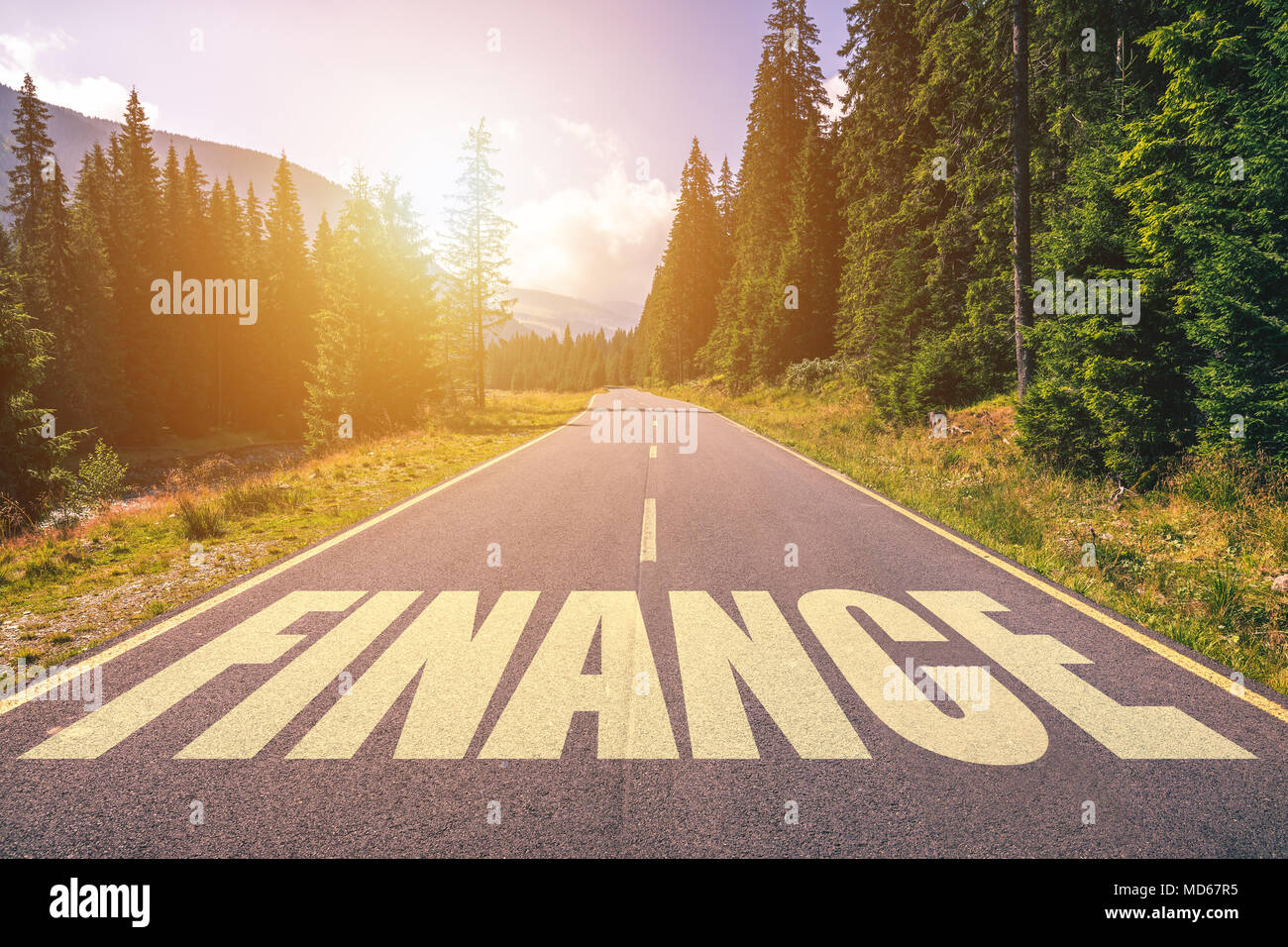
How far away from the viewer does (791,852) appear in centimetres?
240

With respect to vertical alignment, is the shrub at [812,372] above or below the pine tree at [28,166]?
below

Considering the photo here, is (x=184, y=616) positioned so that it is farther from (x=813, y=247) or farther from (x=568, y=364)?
(x=568, y=364)

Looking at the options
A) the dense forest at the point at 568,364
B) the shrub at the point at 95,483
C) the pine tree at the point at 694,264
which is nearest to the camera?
the shrub at the point at 95,483

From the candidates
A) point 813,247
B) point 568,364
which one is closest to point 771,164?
point 813,247

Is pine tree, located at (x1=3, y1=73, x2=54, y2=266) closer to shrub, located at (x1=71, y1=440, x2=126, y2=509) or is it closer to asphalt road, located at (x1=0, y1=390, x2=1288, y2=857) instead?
shrub, located at (x1=71, y1=440, x2=126, y2=509)

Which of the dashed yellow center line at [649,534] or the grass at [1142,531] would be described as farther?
the dashed yellow center line at [649,534]

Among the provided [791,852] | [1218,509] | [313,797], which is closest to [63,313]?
[313,797]

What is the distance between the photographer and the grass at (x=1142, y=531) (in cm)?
497

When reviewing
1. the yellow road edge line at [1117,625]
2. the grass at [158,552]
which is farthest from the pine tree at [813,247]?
the yellow road edge line at [1117,625]

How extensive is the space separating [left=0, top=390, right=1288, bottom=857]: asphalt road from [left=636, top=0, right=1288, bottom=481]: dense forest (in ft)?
17.3

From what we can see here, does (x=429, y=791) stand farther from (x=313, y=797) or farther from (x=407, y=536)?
(x=407, y=536)

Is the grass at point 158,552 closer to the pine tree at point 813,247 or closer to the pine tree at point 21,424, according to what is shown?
the pine tree at point 21,424

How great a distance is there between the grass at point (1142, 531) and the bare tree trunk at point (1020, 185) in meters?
1.86

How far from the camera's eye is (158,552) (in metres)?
7.16
